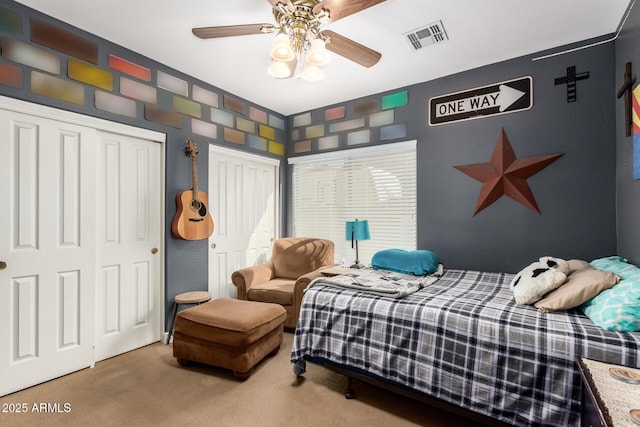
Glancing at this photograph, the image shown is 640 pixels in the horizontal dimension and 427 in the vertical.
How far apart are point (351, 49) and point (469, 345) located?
1.95 meters

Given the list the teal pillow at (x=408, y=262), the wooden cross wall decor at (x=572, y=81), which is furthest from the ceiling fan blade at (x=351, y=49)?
the wooden cross wall decor at (x=572, y=81)

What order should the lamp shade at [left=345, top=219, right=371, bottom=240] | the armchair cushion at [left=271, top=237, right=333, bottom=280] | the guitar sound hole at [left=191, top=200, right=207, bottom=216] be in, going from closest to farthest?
the guitar sound hole at [left=191, top=200, right=207, bottom=216] < the lamp shade at [left=345, top=219, right=371, bottom=240] < the armchair cushion at [left=271, top=237, right=333, bottom=280]

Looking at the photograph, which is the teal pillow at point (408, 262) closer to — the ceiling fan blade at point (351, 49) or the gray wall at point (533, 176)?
the gray wall at point (533, 176)

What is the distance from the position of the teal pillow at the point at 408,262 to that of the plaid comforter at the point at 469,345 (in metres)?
0.43

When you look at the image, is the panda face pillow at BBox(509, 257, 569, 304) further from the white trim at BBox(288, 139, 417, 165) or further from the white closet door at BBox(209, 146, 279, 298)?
the white closet door at BBox(209, 146, 279, 298)

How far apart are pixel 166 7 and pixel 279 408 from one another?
279 cm

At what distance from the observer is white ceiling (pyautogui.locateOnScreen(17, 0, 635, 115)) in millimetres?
2092

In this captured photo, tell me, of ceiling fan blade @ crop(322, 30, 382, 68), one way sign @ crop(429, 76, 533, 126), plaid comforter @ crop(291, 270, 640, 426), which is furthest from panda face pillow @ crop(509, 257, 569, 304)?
ceiling fan blade @ crop(322, 30, 382, 68)

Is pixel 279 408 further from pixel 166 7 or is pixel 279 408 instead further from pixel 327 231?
pixel 166 7

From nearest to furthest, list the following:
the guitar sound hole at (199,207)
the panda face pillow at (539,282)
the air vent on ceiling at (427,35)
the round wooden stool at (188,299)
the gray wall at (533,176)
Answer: the panda face pillow at (539,282), the air vent on ceiling at (427,35), the gray wall at (533,176), the round wooden stool at (188,299), the guitar sound hole at (199,207)

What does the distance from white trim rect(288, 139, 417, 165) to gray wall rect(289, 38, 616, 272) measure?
0.41ft

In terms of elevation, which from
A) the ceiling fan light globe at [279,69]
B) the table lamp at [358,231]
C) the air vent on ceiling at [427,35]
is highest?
the air vent on ceiling at [427,35]

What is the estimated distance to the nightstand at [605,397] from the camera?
2.86 feet

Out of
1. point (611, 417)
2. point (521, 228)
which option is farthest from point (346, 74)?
point (611, 417)
